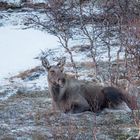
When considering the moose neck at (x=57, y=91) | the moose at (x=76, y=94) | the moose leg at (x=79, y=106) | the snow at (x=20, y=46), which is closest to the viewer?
the moose leg at (x=79, y=106)

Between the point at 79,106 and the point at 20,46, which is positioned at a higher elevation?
the point at 79,106

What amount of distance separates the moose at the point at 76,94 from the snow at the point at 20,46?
7.44m

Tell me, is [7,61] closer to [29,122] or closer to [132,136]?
[29,122]

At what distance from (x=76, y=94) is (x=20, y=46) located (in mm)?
11648

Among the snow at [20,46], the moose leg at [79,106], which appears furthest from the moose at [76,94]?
the snow at [20,46]

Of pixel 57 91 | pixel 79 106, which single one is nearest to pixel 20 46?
pixel 57 91

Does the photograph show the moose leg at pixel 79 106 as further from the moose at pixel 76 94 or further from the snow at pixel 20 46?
the snow at pixel 20 46

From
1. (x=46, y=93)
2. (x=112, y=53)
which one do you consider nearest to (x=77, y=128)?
(x=46, y=93)

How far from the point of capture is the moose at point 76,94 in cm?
1158

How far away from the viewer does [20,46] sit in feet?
75.9

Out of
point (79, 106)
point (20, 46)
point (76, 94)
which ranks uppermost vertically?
point (76, 94)

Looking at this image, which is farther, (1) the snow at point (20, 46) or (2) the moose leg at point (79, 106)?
(1) the snow at point (20, 46)

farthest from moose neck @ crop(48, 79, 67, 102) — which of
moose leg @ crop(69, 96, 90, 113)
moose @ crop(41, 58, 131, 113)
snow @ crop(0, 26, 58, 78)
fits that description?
snow @ crop(0, 26, 58, 78)

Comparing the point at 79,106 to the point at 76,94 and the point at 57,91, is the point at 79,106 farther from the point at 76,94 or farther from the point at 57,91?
the point at 57,91
